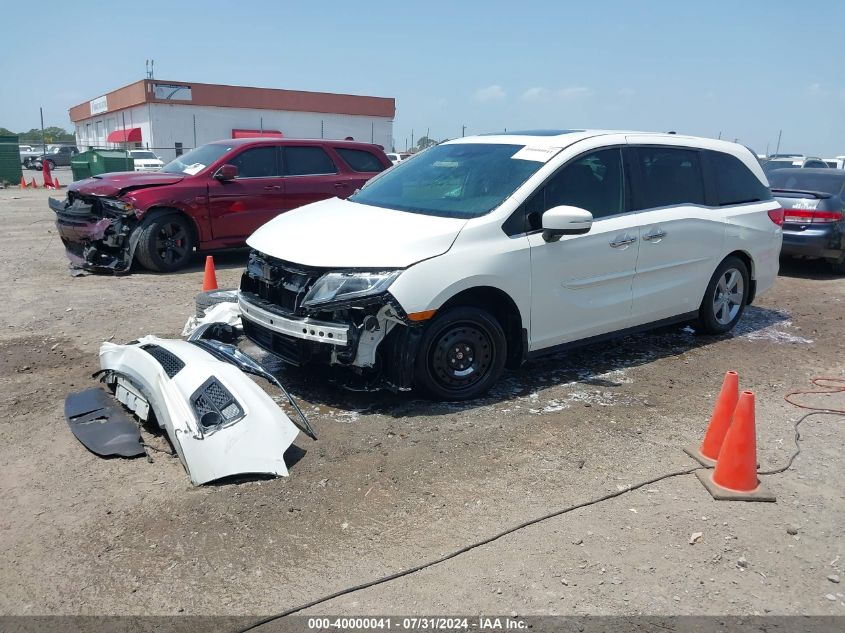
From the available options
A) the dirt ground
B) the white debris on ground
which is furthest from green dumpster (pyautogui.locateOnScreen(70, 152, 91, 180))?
the white debris on ground

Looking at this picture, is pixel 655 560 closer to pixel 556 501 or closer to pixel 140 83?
pixel 556 501

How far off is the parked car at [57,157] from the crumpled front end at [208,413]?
44467 millimetres

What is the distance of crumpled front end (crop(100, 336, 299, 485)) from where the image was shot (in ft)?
12.3

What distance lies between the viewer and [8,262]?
31.9 feet

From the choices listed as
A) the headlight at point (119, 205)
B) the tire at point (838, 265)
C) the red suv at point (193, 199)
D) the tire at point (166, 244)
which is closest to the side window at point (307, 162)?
the red suv at point (193, 199)

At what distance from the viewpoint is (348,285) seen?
440cm

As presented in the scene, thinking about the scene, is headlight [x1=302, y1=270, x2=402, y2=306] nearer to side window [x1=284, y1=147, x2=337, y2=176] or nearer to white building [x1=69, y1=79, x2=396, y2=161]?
side window [x1=284, y1=147, x2=337, y2=176]

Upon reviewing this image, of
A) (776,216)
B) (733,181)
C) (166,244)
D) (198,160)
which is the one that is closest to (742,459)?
(733,181)

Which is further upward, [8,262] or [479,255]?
[479,255]

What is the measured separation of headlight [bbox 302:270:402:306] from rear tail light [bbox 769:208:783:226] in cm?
448

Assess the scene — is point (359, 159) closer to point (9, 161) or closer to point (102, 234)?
point (102, 234)

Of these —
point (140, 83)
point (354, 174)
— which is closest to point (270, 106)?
point (140, 83)

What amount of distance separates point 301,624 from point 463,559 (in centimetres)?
81

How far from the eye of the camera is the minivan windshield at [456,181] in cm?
505
